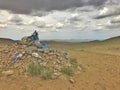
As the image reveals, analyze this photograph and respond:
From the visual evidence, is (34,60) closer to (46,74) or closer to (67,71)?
(46,74)

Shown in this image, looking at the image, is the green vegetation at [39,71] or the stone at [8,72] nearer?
the green vegetation at [39,71]

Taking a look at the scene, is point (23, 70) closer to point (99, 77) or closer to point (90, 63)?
point (99, 77)

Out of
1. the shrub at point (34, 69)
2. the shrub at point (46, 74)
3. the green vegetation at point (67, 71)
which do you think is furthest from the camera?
the green vegetation at point (67, 71)

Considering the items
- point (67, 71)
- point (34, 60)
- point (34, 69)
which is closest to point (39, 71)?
point (34, 69)

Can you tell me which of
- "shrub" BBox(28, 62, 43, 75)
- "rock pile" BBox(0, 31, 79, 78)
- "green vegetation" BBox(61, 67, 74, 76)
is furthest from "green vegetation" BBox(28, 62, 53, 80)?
"green vegetation" BBox(61, 67, 74, 76)

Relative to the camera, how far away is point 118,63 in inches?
635

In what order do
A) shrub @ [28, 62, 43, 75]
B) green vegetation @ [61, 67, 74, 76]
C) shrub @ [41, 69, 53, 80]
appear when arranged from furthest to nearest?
green vegetation @ [61, 67, 74, 76]
shrub @ [28, 62, 43, 75]
shrub @ [41, 69, 53, 80]

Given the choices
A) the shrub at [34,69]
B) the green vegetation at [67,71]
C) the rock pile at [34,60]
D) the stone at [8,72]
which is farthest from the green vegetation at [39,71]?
the stone at [8,72]

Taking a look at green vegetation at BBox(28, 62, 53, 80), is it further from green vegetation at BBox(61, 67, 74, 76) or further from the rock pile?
green vegetation at BBox(61, 67, 74, 76)

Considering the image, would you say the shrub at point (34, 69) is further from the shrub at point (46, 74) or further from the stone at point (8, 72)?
the stone at point (8, 72)

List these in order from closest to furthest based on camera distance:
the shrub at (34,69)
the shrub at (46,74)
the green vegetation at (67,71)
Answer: the shrub at (46,74)
the shrub at (34,69)
the green vegetation at (67,71)

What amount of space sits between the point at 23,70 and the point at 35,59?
1.15 m

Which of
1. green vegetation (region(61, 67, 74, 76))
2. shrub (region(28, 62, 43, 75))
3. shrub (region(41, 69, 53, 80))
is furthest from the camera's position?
green vegetation (region(61, 67, 74, 76))

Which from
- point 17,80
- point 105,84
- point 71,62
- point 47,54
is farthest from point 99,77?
point 17,80
